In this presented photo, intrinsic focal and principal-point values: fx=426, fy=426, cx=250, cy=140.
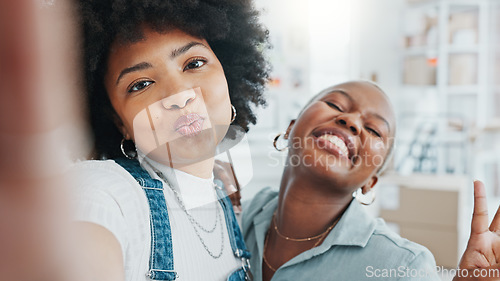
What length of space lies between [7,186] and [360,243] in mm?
472

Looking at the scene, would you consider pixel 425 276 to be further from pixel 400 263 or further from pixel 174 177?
pixel 174 177

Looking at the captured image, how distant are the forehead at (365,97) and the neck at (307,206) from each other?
0.43 ft

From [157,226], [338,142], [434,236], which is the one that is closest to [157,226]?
[157,226]

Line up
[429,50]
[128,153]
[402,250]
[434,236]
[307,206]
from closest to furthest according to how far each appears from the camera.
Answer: [128,153] < [402,250] < [307,206] < [434,236] < [429,50]

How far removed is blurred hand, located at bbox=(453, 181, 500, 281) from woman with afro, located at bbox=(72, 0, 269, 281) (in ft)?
0.83

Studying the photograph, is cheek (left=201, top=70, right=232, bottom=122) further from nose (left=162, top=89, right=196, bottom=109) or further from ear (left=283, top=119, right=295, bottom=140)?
ear (left=283, top=119, right=295, bottom=140)

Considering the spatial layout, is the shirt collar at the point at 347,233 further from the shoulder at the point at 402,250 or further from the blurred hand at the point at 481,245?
the blurred hand at the point at 481,245

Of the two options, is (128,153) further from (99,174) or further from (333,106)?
(333,106)

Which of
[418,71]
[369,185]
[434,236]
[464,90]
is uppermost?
[418,71]

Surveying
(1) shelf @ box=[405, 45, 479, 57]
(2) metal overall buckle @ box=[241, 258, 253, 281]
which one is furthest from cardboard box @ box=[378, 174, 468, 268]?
(1) shelf @ box=[405, 45, 479, 57]

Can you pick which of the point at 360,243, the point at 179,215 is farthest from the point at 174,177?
the point at 360,243

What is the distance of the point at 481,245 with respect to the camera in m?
0.43

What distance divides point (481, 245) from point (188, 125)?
1.03 ft

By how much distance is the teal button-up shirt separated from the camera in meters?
0.54
